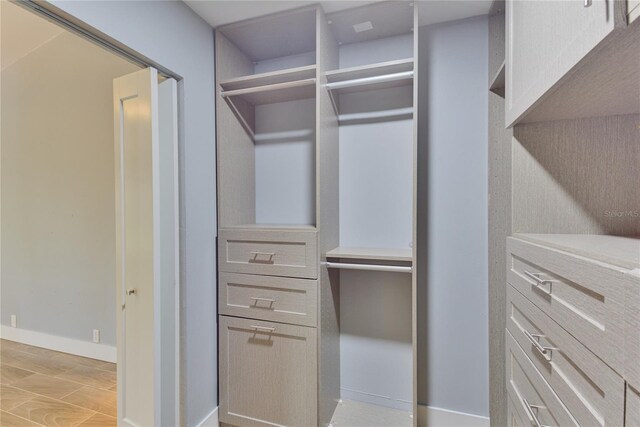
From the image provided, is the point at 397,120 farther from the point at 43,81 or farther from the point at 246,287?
the point at 43,81

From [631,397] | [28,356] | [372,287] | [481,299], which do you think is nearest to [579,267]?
[631,397]

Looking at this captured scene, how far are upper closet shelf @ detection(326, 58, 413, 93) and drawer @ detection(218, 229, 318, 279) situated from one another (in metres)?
0.85

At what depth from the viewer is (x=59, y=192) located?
9.06 feet

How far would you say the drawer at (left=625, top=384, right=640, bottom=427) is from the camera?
526mm

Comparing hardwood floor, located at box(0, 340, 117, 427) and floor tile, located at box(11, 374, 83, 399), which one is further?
floor tile, located at box(11, 374, 83, 399)

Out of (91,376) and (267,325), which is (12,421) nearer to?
(91,376)

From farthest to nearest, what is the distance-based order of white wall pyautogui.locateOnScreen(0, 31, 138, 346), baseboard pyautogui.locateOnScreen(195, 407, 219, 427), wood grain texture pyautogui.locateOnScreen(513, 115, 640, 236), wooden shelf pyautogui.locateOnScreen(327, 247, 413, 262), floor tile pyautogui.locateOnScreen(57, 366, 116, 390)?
white wall pyautogui.locateOnScreen(0, 31, 138, 346)
floor tile pyautogui.locateOnScreen(57, 366, 116, 390)
baseboard pyautogui.locateOnScreen(195, 407, 219, 427)
wooden shelf pyautogui.locateOnScreen(327, 247, 413, 262)
wood grain texture pyautogui.locateOnScreen(513, 115, 640, 236)

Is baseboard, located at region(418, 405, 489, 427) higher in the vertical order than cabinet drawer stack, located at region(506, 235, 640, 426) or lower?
lower

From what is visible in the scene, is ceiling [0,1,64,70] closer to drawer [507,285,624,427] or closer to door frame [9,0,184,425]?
door frame [9,0,184,425]

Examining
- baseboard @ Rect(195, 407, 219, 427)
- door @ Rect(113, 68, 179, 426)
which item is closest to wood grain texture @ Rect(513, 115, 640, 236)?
door @ Rect(113, 68, 179, 426)

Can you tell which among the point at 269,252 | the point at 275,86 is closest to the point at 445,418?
the point at 269,252

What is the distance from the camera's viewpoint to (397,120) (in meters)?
1.85

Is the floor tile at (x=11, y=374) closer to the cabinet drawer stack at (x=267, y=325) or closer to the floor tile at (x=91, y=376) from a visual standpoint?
the floor tile at (x=91, y=376)

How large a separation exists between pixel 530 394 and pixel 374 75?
5.34 feet
